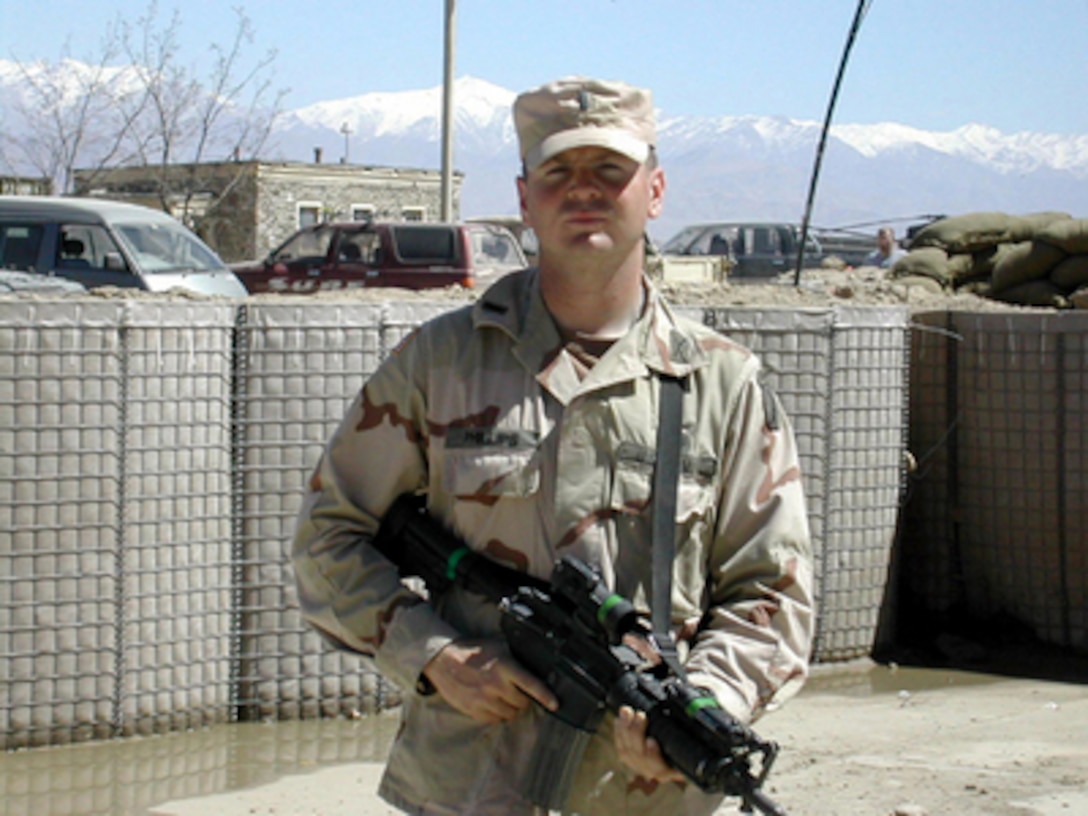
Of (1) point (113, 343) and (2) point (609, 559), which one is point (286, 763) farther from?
(2) point (609, 559)

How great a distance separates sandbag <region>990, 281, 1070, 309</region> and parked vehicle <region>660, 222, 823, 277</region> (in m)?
15.0

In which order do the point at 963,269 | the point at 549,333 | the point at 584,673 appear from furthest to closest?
1. the point at 963,269
2. the point at 549,333
3. the point at 584,673

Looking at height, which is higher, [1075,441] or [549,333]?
[549,333]

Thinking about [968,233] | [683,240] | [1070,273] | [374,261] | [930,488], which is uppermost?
[683,240]

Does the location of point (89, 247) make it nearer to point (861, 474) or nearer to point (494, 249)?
point (494, 249)

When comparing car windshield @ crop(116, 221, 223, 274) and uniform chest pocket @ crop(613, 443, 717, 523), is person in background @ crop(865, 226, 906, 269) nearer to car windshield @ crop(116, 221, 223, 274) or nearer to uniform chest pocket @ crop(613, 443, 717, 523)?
car windshield @ crop(116, 221, 223, 274)

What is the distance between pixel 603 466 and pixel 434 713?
0.51m

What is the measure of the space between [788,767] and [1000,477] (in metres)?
2.37

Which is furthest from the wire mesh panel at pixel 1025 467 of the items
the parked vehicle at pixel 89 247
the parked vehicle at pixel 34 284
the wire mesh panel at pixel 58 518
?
the parked vehicle at pixel 89 247

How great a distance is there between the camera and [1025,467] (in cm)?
702

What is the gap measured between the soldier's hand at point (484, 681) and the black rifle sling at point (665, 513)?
215mm

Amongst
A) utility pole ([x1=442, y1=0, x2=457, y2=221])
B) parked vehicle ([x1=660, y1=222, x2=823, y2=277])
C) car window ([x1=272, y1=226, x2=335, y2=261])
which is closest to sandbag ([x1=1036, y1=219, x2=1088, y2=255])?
car window ([x1=272, y1=226, x2=335, y2=261])

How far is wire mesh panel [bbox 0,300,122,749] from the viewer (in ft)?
16.9

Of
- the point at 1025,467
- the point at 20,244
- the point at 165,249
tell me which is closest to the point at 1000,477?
the point at 1025,467
